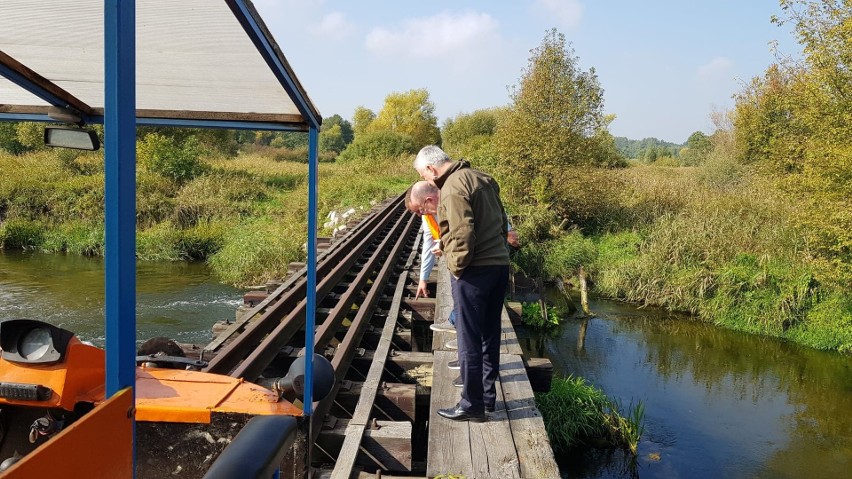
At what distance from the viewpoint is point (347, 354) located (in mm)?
5125

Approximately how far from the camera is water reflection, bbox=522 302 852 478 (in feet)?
22.6

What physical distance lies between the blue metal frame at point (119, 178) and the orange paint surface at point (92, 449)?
77mm

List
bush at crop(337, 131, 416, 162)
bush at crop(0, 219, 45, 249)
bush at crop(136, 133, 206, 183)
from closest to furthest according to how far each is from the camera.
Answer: bush at crop(0, 219, 45, 249)
bush at crop(136, 133, 206, 183)
bush at crop(337, 131, 416, 162)

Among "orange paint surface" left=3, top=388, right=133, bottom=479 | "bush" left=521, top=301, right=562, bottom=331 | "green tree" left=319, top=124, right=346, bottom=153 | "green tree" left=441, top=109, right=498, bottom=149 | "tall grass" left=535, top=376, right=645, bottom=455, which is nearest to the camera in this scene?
"orange paint surface" left=3, top=388, right=133, bottom=479

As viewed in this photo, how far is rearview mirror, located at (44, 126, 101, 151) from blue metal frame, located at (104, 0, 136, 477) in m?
2.04

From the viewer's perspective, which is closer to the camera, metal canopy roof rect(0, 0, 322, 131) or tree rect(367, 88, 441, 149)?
metal canopy roof rect(0, 0, 322, 131)

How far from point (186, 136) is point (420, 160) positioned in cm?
2810

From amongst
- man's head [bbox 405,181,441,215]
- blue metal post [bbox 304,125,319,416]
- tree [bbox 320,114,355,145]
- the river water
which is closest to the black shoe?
blue metal post [bbox 304,125,319,416]

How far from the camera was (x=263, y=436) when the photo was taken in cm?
139

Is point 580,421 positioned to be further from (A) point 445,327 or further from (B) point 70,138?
(B) point 70,138

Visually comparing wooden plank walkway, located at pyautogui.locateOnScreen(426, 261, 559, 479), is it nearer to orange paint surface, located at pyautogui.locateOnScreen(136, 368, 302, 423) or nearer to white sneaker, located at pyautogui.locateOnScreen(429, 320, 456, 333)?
white sneaker, located at pyautogui.locateOnScreen(429, 320, 456, 333)

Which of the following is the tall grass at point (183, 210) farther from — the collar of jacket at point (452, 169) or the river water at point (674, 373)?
the collar of jacket at point (452, 169)

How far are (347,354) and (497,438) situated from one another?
6.83ft

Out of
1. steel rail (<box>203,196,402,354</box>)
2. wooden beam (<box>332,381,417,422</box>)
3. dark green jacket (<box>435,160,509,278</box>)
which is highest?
dark green jacket (<box>435,160,509,278</box>)
